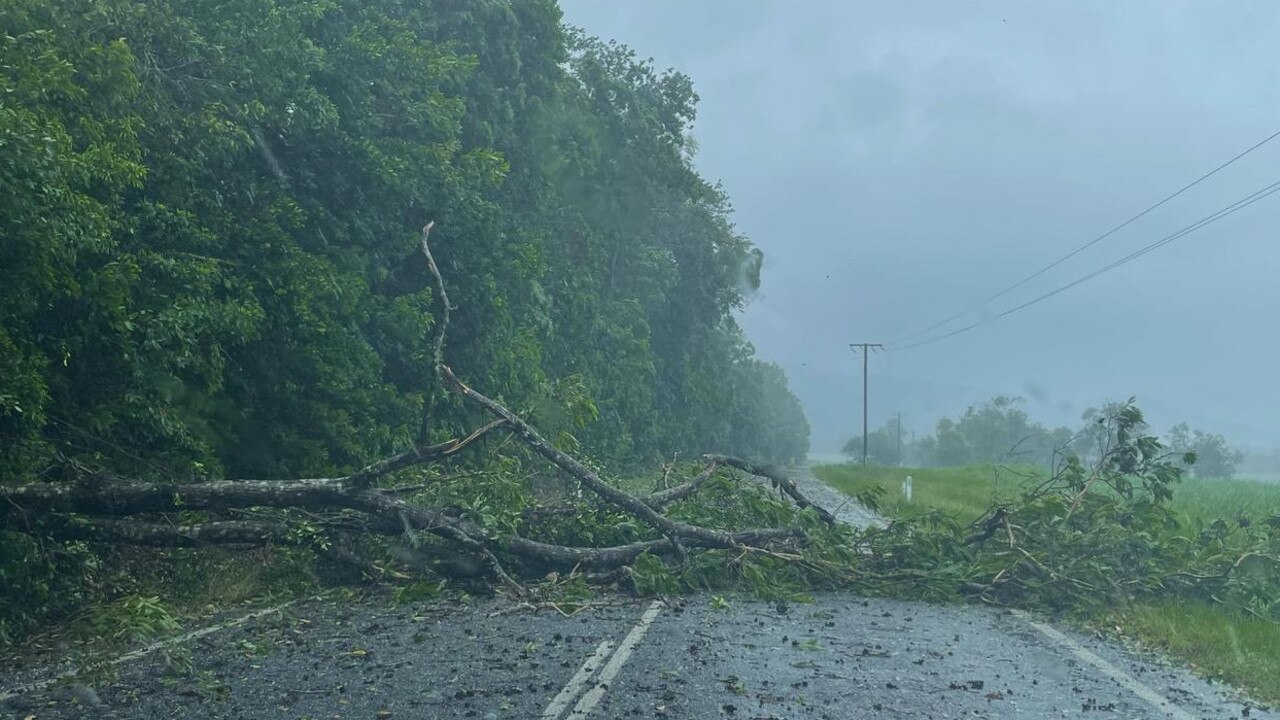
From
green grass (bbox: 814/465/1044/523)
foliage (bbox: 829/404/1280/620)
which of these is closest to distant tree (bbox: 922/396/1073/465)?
green grass (bbox: 814/465/1044/523)

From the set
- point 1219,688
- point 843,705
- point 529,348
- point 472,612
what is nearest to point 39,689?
point 472,612

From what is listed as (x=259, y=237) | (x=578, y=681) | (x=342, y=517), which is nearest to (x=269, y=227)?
(x=259, y=237)

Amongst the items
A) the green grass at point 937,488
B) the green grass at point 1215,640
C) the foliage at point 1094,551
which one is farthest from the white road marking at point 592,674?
the green grass at point 937,488

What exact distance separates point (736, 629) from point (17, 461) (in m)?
6.55

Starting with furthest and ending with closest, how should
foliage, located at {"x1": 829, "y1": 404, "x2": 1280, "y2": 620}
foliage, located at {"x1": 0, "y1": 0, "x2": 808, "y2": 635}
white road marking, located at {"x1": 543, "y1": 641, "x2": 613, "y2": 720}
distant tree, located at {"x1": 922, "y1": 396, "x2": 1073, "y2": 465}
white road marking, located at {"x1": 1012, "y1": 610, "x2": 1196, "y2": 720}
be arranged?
distant tree, located at {"x1": 922, "y1": 396, "x2": 1073, "y2": 465} → foliage, located at {"x1": 829, "y1": 404, "x2": 1280, "y2": 620} → foliage, located at {"x1": 0, "y1": 0, "x2": 808, "y2": 635} → white road marking, located at {"x1": 1012, "y1": 610, "x2": 1196, "y2": 720} → white road marking, located at {"x1": 543, "y1": 641, "x2": 613, "y2": 720}

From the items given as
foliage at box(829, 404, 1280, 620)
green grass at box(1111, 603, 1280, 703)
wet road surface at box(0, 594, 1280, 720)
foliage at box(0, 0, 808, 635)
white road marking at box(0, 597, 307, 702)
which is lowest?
white road marking at box(0, 597, 307, 702)

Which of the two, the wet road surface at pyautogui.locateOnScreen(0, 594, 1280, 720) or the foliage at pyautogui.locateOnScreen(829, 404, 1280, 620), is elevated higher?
the foliage at pyautogui.locateOnScreen(829, 404, 1280, 620)

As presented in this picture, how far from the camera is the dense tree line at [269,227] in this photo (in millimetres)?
11883

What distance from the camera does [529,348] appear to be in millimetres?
30672

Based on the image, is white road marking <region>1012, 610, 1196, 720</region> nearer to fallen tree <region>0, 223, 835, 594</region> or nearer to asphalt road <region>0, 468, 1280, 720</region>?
asphalt road <region>0, 468, 1280, 720</region>

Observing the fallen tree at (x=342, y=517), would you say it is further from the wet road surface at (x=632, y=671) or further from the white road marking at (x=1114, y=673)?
the white road marking at (x=1114, y=673)

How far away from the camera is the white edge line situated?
→ 782 cm

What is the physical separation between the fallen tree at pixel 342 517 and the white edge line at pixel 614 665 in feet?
4.26

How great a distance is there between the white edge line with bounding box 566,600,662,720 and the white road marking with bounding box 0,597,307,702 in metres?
3.16
